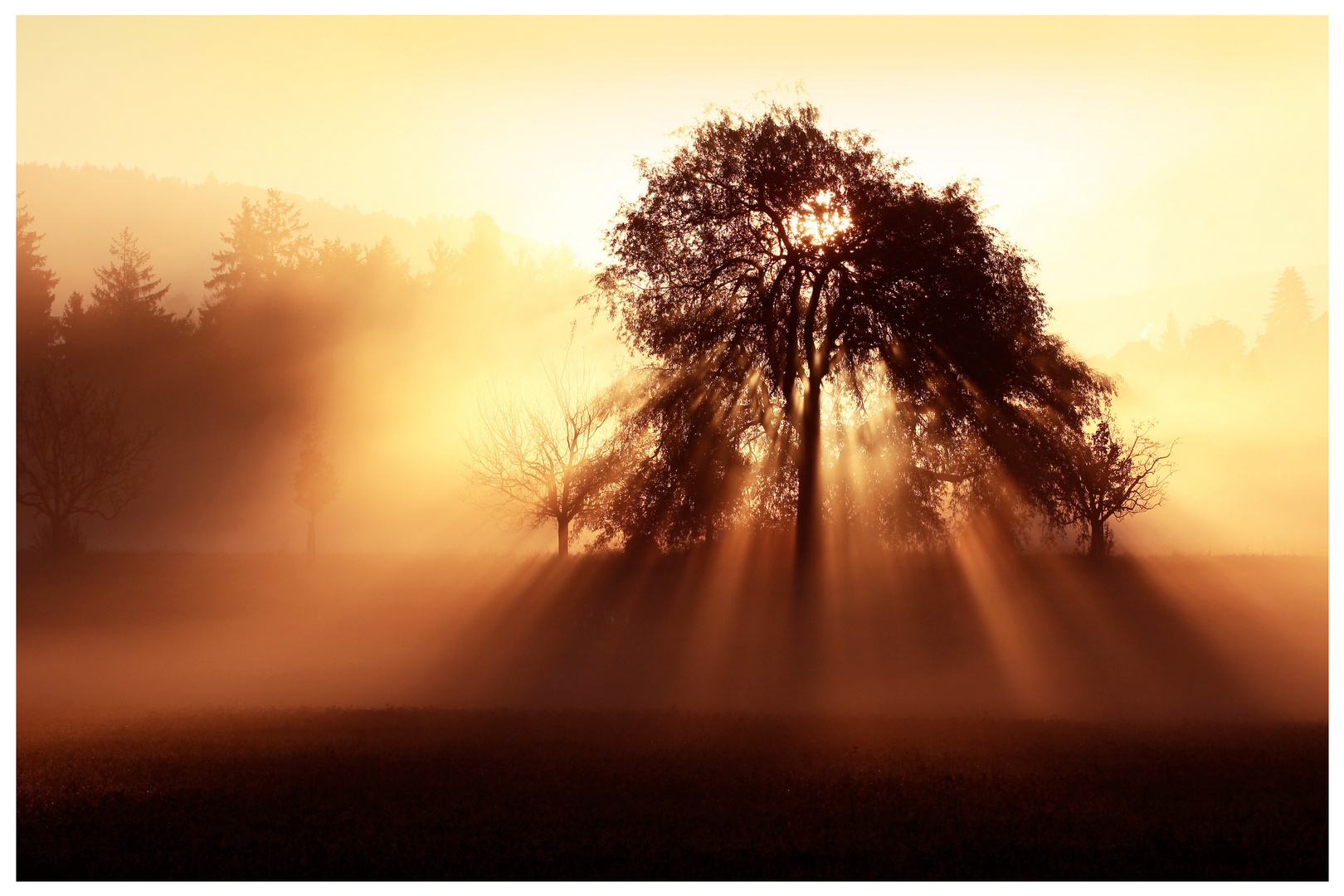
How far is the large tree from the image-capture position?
20.1m

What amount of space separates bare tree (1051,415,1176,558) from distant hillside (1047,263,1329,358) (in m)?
60.1

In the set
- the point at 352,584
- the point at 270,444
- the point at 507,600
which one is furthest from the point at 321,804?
the point at 270,444

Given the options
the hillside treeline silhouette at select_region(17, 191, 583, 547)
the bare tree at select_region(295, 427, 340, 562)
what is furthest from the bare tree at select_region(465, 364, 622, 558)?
the hillside treeline silhouette at select_region(17, 191, 583, 547)

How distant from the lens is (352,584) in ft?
87.0

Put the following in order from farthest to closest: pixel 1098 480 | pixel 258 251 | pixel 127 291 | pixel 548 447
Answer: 1. pixel 258 251
2. pixel 127 291
3. pixel 548 447
4. pixel 1098 480

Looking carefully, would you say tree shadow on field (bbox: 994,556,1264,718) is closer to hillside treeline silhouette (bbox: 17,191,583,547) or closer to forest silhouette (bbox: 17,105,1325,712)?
forest silhouette (bbox: 17,105,1325,712)

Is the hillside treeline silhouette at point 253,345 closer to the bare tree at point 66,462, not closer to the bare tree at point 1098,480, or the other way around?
the bare tree at point 66,462

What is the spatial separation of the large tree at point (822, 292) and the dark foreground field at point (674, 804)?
913 centimetres

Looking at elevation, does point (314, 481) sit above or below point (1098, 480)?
below

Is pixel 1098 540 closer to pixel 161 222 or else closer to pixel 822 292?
pixel 822 292

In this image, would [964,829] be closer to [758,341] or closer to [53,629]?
[758,341]

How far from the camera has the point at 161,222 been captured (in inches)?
5089

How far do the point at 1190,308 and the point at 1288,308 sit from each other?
24.1 metres

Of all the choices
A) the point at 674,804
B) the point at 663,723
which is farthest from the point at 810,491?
the point at 674,804
